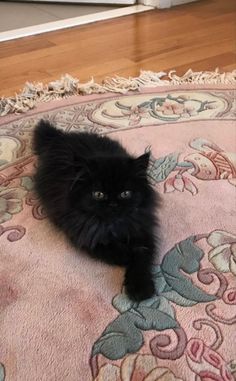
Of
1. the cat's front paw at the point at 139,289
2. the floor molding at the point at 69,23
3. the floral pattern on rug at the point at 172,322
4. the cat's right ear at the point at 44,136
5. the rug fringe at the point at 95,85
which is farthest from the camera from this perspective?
the floor molding at the point at 69,23

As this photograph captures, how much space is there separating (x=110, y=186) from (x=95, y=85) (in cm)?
105

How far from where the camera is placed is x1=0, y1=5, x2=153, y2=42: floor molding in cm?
256

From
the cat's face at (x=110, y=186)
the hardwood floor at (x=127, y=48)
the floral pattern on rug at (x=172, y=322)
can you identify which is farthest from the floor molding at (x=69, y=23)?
the floral pattern on rug at (x=172, y=322)

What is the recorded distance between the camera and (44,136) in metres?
1.36

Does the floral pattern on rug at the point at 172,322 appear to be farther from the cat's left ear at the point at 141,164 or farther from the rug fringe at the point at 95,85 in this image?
the rug fringe at the point at 95,85

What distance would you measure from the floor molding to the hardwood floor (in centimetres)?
5

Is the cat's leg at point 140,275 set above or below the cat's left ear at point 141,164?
below

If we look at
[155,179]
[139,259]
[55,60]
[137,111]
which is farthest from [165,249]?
[55,60]

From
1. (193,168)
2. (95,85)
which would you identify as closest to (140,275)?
(193,168)

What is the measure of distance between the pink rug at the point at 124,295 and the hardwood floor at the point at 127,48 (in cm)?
62

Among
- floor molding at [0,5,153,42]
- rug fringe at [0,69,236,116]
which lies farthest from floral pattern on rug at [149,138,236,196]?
floor molding at [0,5,153,42]

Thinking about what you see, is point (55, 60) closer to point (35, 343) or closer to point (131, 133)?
point (131, 133)

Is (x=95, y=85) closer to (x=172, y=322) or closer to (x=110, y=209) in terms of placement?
(x=110, y=209)

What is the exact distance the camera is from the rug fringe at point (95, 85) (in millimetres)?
1839
